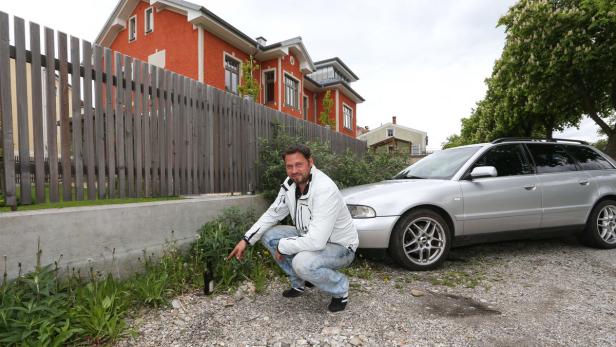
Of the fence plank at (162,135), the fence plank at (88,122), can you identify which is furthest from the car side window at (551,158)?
the fence plank at (88,122)

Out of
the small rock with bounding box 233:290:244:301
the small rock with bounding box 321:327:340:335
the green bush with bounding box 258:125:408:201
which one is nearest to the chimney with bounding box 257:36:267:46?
the green bush with bounding box 258:125:408:201

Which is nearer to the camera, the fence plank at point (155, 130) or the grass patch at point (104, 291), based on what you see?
the grass patch at point (104, 291)

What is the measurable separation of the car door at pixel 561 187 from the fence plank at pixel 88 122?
17.1ft

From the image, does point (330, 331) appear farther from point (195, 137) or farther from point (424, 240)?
point (195, 137)

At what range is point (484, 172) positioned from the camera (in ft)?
Result: 12.4

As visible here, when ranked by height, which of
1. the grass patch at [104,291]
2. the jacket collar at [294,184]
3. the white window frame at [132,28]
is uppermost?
the white window frame at [132,28]

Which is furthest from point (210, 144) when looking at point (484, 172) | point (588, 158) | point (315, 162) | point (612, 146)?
point (612, 146)

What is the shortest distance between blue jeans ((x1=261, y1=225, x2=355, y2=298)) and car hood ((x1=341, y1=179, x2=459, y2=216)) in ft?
3.19

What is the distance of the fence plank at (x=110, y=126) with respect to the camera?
3.35 metres

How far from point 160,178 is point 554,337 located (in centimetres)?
399

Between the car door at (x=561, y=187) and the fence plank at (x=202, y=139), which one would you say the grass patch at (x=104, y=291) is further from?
the car door at (x=561, y=187)

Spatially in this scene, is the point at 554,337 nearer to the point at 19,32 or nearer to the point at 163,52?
the point at 19,32

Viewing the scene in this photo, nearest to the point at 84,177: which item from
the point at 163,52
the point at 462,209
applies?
the point at 462,209

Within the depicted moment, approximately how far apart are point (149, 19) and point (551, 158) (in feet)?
53.1
